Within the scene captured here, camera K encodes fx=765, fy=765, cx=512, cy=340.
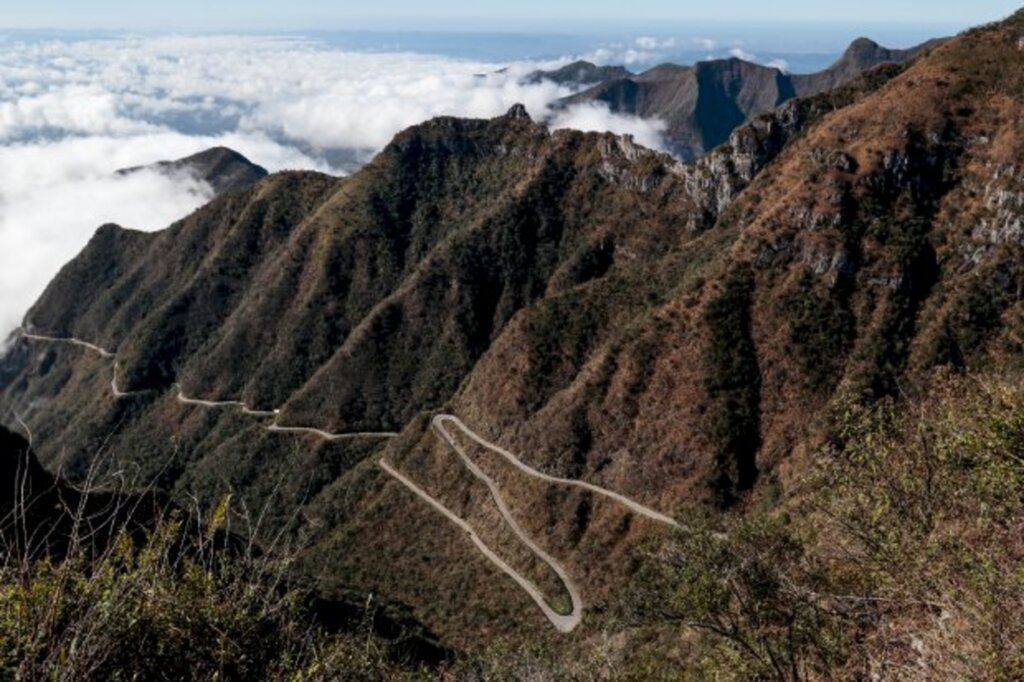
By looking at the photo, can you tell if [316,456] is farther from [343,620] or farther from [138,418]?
[343,620]

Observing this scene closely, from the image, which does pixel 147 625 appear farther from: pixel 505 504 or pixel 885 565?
pixel 505 504

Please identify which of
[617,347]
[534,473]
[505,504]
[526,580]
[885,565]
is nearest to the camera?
[885,565]

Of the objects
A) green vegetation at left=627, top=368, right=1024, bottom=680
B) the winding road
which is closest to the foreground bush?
green vegetation at left=627, top=368, right=1024, bottom=680

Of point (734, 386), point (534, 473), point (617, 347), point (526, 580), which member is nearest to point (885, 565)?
point (526, 580)

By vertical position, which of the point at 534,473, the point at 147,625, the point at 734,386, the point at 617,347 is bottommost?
the point at 534,473

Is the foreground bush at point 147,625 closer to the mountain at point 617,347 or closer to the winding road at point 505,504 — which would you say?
the mountain at point 617,347

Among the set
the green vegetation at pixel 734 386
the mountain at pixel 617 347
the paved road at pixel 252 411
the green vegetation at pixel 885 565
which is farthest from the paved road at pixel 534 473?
the green vegetation at pixel 885 565

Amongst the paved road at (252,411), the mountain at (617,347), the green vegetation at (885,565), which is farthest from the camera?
the paved road at (252,411)

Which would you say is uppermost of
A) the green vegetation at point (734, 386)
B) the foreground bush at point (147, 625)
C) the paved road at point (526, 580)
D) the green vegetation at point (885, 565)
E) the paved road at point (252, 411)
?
the foreground bush at point (147, 625)

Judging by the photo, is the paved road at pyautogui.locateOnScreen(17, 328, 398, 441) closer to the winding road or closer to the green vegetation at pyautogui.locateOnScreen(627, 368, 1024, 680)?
the winding road

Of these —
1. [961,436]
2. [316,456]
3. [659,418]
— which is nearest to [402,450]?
[316,456]
